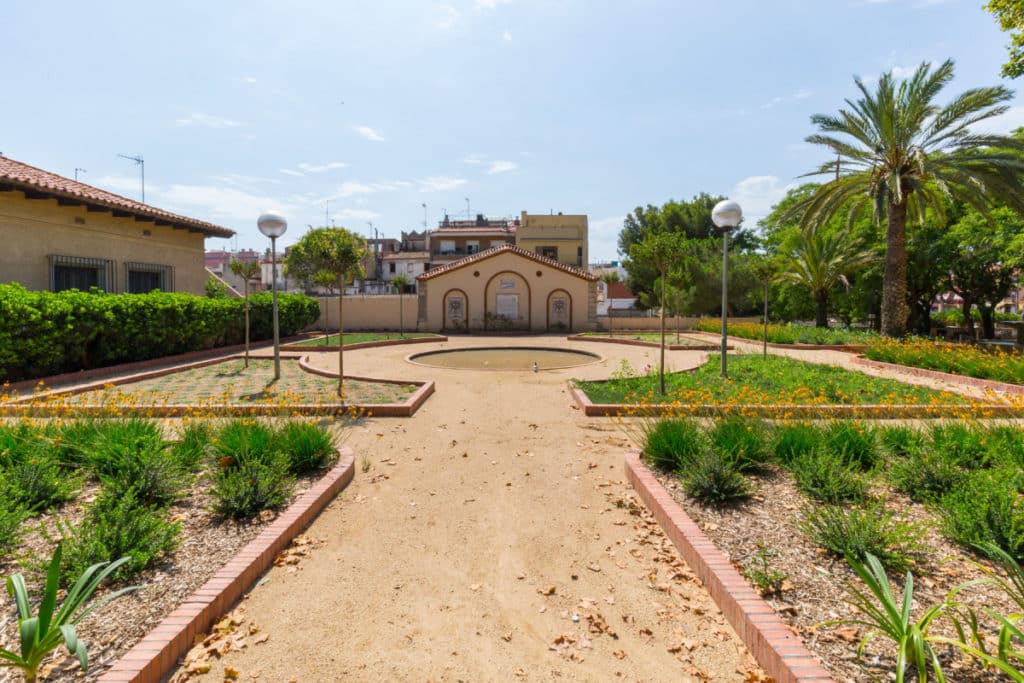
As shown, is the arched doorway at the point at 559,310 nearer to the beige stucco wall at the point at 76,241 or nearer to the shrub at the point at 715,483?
the beige stucco wall at the point at 76,241

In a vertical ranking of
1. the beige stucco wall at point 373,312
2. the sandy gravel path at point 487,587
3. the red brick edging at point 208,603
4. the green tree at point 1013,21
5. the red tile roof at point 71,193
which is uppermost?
the green tree at point 1013,21

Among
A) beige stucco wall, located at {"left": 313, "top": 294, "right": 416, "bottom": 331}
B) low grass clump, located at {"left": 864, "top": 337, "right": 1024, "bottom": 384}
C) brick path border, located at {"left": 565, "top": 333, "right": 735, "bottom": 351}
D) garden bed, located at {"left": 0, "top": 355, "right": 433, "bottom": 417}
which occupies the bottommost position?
garden bed, located at {"left": 0, "top": 355, "right": 433, "bottom": 417}

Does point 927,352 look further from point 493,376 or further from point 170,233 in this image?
point 170,233

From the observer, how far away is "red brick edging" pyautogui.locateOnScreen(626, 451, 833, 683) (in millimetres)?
2721

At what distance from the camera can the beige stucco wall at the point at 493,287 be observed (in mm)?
32375

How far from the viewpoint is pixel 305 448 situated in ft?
19.2

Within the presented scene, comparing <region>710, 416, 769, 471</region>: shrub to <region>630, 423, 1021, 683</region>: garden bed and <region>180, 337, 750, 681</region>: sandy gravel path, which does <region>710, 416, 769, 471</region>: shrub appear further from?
<region>180, 337, 750, 681</region>: sandy gravel path

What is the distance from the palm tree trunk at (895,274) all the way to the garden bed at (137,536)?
68.5 feet

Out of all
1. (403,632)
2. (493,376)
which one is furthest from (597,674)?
(493,376)

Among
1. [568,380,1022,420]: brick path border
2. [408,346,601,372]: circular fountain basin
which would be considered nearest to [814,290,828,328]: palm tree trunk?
[408,346,601,372]: circular fountain basin

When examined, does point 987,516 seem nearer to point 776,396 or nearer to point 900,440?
point 900,440

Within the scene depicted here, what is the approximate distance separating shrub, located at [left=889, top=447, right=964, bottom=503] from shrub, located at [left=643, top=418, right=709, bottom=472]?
5.80 ft

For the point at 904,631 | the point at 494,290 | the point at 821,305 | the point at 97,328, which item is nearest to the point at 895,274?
the point at 821,305

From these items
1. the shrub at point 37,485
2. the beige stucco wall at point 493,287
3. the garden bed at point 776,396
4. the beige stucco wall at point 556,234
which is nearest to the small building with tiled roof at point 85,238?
the shrub at point 37,485
